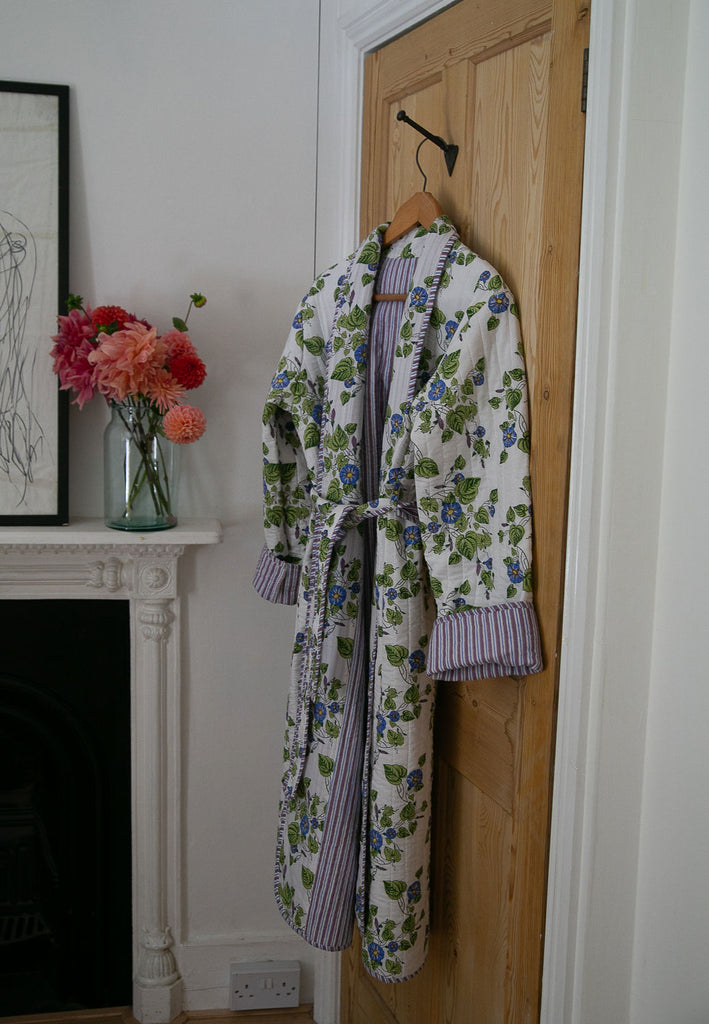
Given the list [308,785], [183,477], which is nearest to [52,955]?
[308,785]

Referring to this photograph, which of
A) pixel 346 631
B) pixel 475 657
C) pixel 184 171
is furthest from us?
pixel 184 171

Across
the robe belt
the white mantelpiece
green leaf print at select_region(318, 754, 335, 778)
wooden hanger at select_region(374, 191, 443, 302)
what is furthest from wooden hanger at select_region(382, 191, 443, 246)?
green leaf print at select_region(318, 754, 335, 778)

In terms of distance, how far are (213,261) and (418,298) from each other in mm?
643

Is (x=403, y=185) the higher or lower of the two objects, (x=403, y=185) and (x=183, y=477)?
the higher

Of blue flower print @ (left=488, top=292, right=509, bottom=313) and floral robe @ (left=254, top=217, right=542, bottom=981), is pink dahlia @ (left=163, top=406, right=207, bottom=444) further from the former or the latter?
blue flower print @ (left=488, top=292, right=509, bottom=313)

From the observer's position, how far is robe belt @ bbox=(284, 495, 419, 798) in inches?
58.0

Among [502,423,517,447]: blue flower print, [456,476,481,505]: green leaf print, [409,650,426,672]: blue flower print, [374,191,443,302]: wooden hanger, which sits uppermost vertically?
[374,191,443,302]: wooden hanger

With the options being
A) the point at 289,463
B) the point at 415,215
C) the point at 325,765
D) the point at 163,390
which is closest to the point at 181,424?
the point at 163,390

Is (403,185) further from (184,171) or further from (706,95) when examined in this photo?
(706,95)

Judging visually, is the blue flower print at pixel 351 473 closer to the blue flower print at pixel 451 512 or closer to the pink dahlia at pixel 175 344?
the blue flower print at pixel 451 512

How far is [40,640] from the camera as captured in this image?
193cm

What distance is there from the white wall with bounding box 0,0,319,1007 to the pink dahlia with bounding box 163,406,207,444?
0.76 feet

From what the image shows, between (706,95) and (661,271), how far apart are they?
0.69 ft

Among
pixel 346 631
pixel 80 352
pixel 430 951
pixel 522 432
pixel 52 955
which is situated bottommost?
pixel 52 955
